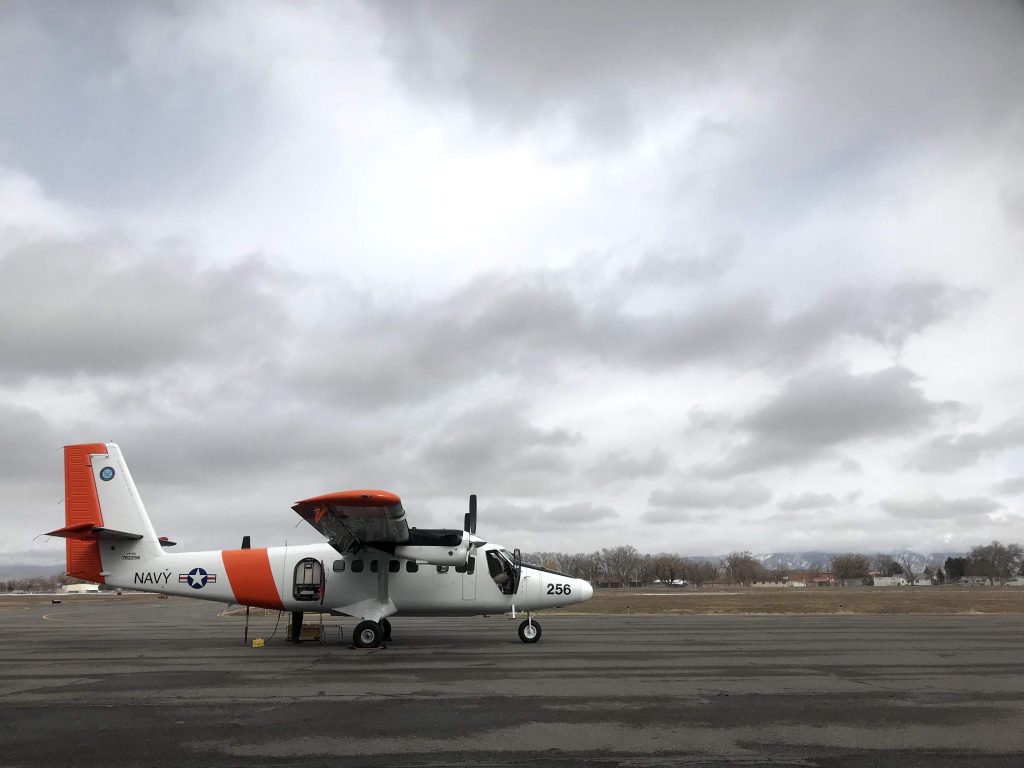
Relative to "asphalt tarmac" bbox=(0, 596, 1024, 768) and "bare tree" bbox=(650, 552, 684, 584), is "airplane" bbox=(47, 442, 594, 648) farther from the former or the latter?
"bare tree" bbox=(650, 552, 684, 584)

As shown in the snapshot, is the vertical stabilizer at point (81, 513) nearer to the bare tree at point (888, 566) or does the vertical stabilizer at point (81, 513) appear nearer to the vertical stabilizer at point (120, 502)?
the vertical stabilizer at point (120, 502)

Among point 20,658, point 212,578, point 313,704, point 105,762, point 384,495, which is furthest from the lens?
point 212,578

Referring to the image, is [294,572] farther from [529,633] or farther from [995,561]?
[995,561]

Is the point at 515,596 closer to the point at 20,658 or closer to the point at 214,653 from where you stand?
the point at 214,653

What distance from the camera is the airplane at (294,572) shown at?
20672mm

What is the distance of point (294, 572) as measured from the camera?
20.8m

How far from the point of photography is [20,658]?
17422 mm

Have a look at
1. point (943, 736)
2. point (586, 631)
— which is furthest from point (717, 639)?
point (943, 736)

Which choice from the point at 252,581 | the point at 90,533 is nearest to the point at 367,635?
the point at 252,581

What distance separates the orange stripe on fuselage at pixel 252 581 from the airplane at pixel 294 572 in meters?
0.03

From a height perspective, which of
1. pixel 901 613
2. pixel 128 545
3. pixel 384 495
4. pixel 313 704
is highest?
pixel 384 495

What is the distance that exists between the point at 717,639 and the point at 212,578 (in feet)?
48.5

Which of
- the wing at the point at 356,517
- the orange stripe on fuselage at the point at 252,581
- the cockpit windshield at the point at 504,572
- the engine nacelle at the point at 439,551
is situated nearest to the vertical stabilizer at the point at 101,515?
the orange stripe on fuselage at the point at 252,581

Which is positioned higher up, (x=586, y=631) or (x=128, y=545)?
(x=128, y=545)
